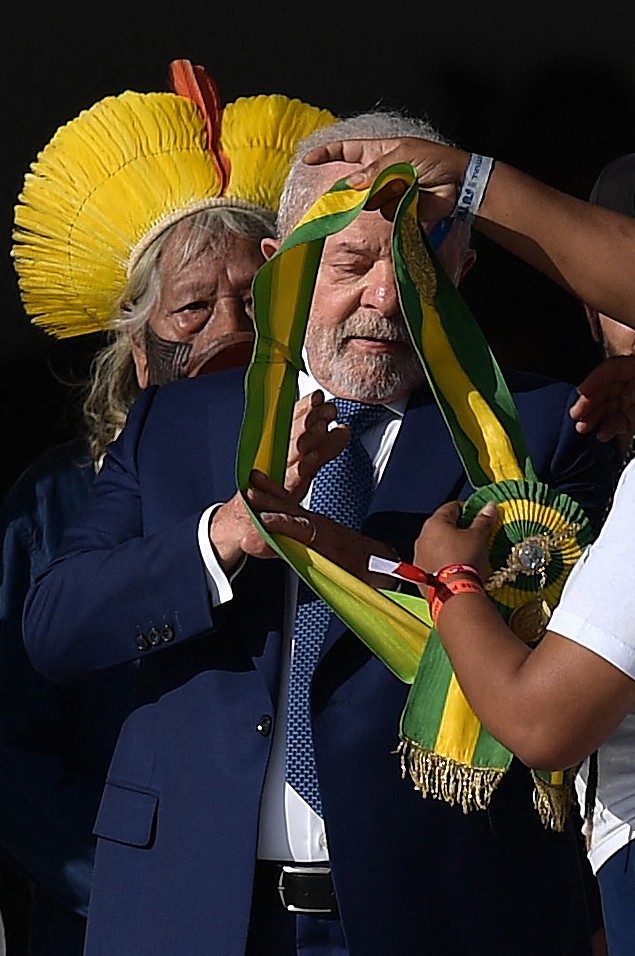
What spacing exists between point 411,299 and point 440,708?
21.0 inches

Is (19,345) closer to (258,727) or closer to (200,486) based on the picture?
(200,486)

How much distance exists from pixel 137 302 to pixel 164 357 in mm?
177

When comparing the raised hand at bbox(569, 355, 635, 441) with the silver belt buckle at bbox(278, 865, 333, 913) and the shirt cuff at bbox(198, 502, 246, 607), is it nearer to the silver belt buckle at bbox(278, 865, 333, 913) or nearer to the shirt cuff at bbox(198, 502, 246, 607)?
the shirt cuff at bbox(198, 502, 246, 607)

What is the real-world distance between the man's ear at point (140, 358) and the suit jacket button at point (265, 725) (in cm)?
113

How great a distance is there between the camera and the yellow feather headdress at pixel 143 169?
334 cm

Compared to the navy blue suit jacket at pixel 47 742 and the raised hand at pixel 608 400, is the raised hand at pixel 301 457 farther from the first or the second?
the navy blue suit jacket at pixel 47 742

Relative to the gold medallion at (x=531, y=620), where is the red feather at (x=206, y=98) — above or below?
above

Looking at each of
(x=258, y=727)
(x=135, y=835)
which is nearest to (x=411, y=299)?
(x=258, y=727)

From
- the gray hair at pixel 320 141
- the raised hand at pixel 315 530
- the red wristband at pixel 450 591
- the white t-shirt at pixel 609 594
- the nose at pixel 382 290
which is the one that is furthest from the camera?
the gray hair at pixel 320 141

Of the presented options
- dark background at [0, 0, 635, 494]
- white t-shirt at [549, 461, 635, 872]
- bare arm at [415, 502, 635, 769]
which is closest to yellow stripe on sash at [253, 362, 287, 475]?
bare arm at [415, 502, 635, 769]

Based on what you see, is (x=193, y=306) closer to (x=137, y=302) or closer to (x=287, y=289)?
(x=137, y=302)

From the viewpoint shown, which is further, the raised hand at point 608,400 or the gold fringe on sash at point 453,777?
the raised hand at point 608,400

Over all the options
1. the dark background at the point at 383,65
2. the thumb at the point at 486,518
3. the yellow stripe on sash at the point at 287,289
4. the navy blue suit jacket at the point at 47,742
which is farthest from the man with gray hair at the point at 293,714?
the dark background at the point at 383,65

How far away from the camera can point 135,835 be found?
239 centimetres
